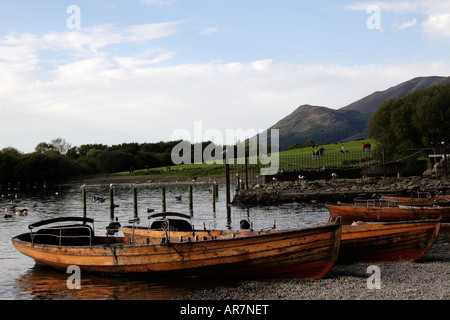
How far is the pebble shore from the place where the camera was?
1138 centimetres

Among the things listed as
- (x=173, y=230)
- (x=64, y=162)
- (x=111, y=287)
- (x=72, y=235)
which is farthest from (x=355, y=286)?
(x=64, y=162)

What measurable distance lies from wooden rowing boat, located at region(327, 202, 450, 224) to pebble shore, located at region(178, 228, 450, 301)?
6.70 m

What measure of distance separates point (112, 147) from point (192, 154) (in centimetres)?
2963

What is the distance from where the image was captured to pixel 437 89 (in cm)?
5634

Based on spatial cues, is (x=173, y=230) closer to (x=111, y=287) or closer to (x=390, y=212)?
(x=111, y=287)

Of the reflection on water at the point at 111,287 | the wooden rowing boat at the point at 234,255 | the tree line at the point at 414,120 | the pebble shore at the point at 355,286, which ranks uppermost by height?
the tree line at the point at 414,120

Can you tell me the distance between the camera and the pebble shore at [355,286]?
37.3ft

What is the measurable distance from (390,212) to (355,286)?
11436 mm

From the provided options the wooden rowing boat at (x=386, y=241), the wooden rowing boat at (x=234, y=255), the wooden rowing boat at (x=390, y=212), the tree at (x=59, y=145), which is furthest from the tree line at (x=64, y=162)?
the wooden rowing boat at (x=386, y=241)

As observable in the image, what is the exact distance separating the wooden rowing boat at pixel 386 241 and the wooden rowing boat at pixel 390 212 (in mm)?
6551

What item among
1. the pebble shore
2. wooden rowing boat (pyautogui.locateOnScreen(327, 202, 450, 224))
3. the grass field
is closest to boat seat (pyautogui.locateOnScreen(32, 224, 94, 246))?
the pebble shore

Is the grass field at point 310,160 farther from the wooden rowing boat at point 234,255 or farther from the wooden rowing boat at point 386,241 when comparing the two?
the wooden rowing boat at point 234,255
